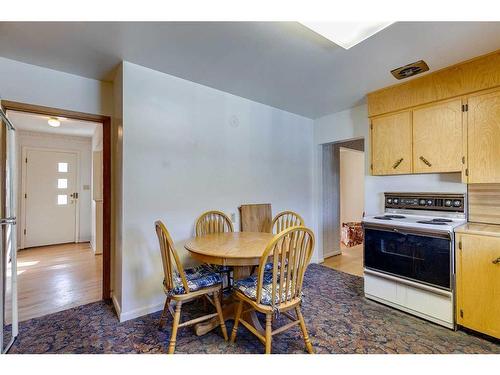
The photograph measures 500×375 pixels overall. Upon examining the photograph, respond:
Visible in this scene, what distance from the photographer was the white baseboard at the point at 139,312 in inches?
85.3

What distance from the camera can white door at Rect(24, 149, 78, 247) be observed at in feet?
16.3

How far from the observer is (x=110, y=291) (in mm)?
2635

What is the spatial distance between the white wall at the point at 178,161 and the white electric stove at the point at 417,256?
1.49m

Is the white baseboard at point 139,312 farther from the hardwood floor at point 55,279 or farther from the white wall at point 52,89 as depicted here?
the white wall at point 52,89

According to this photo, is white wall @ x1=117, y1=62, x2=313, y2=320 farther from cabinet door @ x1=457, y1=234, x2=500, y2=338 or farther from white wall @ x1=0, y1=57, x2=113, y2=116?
cabinet door @ x1=457, y1=234, x2=500, y2=338

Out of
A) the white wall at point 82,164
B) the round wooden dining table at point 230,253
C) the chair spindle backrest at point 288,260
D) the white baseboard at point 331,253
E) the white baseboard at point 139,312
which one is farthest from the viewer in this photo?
the white wall at point 82,164

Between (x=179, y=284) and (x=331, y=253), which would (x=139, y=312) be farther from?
(x=331, y=253)

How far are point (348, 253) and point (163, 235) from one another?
3930 mm

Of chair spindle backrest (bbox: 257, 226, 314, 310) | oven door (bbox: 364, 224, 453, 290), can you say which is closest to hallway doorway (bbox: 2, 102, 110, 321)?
chair spindle backrest (bbox: 257, 226, 314, 310)

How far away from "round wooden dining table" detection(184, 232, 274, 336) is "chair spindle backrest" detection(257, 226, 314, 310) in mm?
154

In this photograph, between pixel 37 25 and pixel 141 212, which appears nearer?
pixel 37 25

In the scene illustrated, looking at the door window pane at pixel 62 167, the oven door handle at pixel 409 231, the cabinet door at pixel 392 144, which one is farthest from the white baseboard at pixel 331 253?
the door window pane at pixel 62 167
